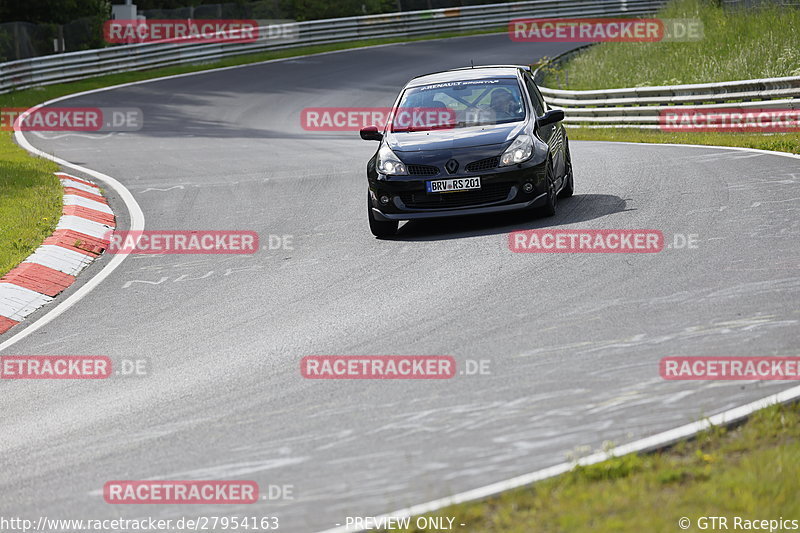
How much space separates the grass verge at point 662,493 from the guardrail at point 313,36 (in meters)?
30.7

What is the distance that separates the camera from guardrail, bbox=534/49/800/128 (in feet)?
66.3

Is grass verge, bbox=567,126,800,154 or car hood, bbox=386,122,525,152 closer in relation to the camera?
car hood, bbox=386,122,525,152

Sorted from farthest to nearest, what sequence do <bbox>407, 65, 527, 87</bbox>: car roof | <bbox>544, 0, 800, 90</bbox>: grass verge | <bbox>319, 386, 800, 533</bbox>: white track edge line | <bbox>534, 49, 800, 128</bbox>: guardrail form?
<bbox>544, 0, 800, 90</bbox>: grass verge, <bbox>534, 49, 800, 128</bbox>: guardrail, <bbox>407, 65, 527, 87</bbox>: car roof, <bbox>319, 386, 800, 533</bbox>: white track edge line

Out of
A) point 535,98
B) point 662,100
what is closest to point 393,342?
point 535,98

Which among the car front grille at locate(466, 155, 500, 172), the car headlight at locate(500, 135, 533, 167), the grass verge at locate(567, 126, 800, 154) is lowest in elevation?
the grass verge at locate(567, 126, 800, 154)

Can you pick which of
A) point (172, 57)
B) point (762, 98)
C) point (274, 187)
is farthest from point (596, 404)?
point (172, 57)

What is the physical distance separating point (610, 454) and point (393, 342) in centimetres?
264

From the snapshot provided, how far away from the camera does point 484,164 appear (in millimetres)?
11477

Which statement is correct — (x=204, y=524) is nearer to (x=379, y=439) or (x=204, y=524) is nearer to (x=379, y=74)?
(x=379, y=439)

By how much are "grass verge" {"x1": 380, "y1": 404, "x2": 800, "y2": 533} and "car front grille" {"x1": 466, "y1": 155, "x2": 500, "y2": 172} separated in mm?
6457

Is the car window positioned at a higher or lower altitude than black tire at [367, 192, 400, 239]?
higher

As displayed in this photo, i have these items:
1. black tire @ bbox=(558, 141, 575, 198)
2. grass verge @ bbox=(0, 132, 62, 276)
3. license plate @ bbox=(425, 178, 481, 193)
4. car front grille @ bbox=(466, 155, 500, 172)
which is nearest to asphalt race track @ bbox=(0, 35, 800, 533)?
black tire @ bbox=(558, 141, 575, 198)

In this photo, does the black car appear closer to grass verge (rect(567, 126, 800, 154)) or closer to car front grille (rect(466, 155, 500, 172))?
car front grille (rect(466, 155, 500, 172))

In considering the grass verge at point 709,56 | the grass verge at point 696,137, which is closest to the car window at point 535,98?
the grass verge at point 696,137
